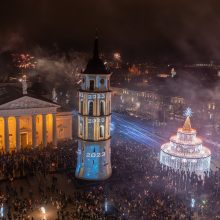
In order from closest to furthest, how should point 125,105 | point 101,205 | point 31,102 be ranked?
point 101,205
point 31,102
point 125,105

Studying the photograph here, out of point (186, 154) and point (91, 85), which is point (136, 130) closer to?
point (186, 154)

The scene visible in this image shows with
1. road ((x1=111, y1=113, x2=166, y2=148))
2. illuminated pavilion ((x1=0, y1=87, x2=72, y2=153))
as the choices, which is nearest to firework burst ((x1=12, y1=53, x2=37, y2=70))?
road ((x1=111, y1=113, x2=166, y2=148))

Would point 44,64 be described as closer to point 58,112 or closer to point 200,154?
point 58,112

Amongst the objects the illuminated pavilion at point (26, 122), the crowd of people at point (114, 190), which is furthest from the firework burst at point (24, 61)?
→ the crowd of people at point (114, 190)

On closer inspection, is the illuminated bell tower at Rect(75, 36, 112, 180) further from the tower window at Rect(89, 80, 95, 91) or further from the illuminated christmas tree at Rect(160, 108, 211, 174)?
the illuminated christmas tree at Rect(160, 108, 211, 174)

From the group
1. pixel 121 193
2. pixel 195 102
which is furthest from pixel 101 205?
pixel 195 102

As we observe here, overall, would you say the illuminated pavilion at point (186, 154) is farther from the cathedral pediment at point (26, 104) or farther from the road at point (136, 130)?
the cathedral pediment at point (26, 104)

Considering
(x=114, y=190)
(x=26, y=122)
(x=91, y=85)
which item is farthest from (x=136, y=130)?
(x=114, y=190)
